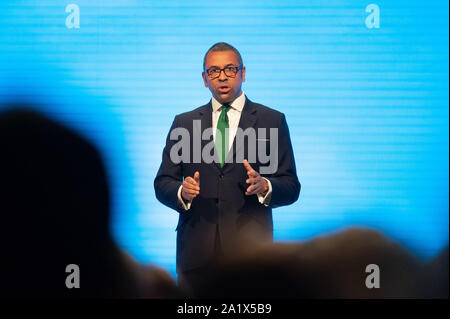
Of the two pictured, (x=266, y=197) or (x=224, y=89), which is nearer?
(x=266, y=197)

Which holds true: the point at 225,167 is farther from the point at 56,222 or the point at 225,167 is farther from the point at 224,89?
the point at 56,222

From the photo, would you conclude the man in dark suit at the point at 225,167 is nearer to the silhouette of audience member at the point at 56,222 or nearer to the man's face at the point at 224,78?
the man's face at the point at 224,78

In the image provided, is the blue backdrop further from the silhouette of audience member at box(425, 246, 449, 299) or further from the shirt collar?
the shirt collar

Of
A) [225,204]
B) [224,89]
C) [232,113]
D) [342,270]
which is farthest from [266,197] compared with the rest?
[342,270]

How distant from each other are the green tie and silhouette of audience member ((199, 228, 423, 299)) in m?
0.77

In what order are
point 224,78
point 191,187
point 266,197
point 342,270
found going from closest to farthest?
point 191,187
point 266,197
point 224,78
point 342,270

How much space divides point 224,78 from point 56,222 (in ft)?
5.02

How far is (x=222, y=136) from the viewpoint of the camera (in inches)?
124

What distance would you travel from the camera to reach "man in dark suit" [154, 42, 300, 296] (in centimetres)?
312

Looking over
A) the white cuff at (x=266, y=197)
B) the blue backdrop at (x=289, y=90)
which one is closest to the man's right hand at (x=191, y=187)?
the white cuff at (x=266, y=197)

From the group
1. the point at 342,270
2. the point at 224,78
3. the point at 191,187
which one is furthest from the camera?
the point at 342,270

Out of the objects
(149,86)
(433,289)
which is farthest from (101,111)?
(433,289)
